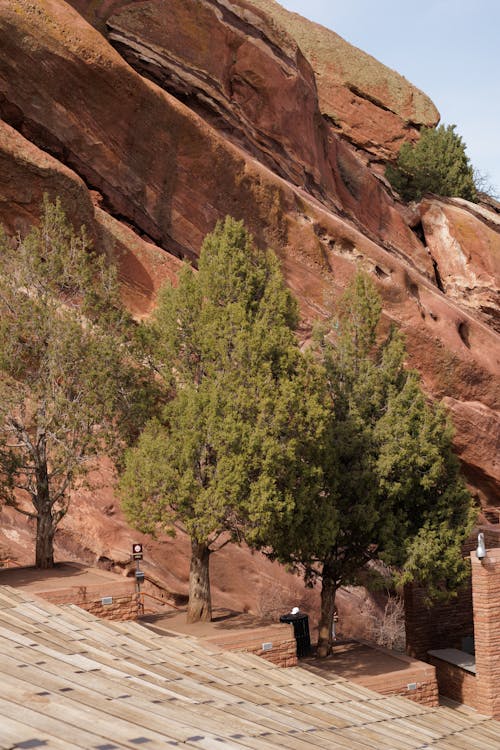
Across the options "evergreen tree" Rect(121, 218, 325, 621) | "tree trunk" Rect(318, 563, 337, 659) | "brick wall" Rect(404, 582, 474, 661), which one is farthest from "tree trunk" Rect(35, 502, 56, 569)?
"brick wall" Rect(404, 582, 474, 661)

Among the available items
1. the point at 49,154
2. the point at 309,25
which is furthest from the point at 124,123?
the point at 309,25

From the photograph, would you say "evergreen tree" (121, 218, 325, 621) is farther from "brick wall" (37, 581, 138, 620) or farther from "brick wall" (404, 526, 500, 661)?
"brick wall" (404, 526, 500, 661)

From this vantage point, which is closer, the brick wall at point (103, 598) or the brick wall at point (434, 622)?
the brick wall at point (103, 598)

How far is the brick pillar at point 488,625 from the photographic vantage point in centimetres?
1714

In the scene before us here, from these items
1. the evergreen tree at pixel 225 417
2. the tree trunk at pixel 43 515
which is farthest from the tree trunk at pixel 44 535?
the evergreen tree at pixel 225 417

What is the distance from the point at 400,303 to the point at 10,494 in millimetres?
14430

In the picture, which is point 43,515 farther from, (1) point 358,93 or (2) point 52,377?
(1) point 358,93

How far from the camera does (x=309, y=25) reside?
147 feet

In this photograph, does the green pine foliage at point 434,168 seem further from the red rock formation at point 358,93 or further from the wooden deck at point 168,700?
the wooden deck at point 168,700

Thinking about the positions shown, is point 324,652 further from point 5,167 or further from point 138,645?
point 5,167

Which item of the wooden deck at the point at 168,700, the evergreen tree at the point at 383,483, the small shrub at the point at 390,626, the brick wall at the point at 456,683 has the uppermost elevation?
the evergreen tree at the point at 383,483

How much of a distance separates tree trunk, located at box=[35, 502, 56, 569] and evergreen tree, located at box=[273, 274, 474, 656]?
4733mm

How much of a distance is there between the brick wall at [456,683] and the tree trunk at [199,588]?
589 centimetres

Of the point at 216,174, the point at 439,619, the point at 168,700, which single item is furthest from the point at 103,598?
the point at 216,174
